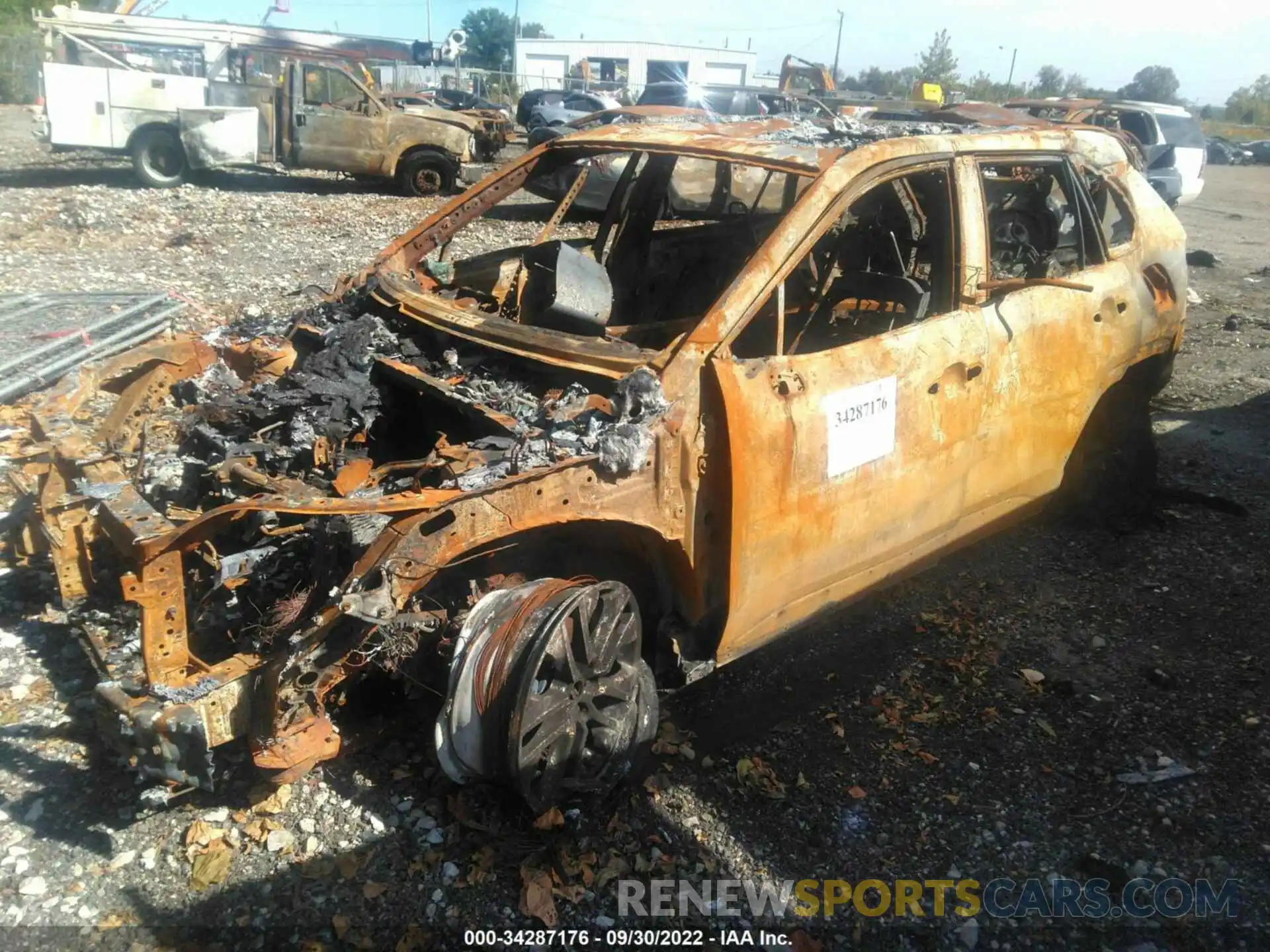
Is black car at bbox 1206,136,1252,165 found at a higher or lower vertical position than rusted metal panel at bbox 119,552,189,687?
higher

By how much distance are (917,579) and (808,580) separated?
1.35 meters

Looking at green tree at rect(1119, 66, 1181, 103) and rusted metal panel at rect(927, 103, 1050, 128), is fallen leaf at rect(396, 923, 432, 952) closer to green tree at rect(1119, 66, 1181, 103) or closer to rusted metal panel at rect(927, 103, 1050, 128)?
rusted metal panel at rect(927, 103, 1050, 128)

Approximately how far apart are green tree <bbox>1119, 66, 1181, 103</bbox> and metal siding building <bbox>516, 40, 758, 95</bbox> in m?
23.1

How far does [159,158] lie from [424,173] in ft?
12.1

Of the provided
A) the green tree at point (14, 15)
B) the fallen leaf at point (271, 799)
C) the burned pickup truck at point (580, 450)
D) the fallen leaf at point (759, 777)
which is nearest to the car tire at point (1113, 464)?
the burned pickup truck at point (580, 450)

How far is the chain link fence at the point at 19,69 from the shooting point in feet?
98.5

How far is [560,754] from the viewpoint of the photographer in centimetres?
254

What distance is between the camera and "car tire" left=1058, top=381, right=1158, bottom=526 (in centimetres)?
418

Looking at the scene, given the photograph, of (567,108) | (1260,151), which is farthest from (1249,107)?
(567,108)

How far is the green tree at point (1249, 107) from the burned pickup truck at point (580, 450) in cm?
5675

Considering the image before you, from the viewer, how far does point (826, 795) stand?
2.87m

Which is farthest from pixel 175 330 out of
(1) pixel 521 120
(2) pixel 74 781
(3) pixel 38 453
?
(1) pixel 521 120

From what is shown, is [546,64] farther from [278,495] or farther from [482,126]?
[278,495]

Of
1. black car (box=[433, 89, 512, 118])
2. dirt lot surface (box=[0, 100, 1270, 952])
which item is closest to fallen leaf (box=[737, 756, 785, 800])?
dirt lot surface (box=[0, 100, 1270, 952])
